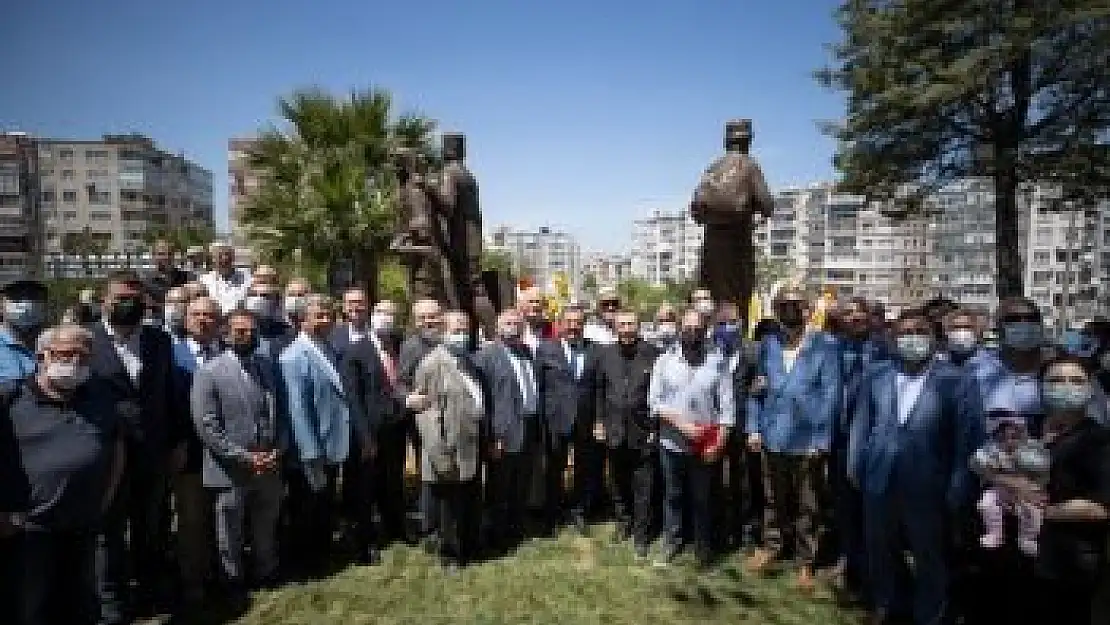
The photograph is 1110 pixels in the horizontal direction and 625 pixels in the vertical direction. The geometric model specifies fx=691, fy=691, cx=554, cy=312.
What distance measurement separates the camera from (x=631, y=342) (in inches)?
218

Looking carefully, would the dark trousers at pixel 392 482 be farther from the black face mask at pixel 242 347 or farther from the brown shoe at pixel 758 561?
the brown shoe at pixel 758 561

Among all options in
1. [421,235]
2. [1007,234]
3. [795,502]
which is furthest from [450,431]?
[1007,234]

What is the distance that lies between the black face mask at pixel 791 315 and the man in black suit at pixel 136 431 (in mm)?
4160

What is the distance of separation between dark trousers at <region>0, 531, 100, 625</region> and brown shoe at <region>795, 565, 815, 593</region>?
4296 mm

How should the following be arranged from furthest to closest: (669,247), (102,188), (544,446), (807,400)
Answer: (669,247) < (102,188) < (544,446) < (807,400)

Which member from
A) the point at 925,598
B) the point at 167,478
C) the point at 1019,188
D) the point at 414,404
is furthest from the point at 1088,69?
the point at 167,478

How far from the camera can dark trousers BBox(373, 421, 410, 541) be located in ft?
17.9

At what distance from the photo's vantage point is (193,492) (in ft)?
15.1

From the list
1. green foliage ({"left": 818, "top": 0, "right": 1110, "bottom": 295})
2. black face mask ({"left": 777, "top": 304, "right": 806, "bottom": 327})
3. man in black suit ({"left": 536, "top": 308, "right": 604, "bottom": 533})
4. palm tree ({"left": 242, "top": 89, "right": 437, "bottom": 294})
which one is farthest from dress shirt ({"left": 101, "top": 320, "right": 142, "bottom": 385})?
green foliage ({"left": 818, "top": 0, "right": 1110, "bottom": 295})

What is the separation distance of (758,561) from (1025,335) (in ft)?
7.74

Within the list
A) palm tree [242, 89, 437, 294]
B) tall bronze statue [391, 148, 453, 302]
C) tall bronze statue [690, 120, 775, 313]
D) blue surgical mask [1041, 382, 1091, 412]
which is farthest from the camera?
palm tree [242, 89, 437, 294]

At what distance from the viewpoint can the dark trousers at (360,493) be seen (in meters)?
5.23

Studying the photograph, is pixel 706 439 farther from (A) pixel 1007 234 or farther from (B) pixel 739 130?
(A) pixel 1007 234

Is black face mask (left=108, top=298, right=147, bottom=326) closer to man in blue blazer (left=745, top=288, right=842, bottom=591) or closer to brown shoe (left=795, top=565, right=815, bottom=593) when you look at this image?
man in blue blazer (left=745, top=288, right=842, bottom=591)
